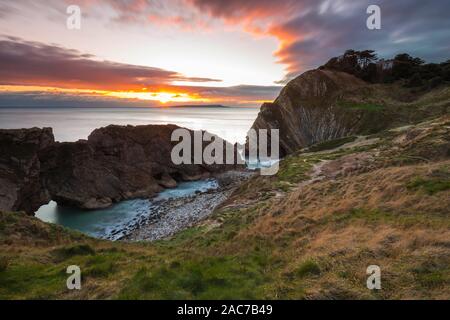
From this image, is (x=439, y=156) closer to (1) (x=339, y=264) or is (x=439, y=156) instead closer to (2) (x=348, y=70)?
(1) (x=339, y=264)

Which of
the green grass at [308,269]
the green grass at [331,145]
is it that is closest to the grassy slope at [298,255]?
the green grass at [308,269]

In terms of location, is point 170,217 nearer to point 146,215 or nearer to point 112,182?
point 146,215

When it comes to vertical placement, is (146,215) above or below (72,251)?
below

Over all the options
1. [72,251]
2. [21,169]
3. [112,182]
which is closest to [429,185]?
[72,251]

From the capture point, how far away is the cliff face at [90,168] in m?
52.4

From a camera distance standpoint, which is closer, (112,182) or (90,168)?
(90,168)

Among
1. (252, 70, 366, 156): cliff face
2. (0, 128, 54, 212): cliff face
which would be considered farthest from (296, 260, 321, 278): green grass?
(252, 70, 366, 156): cliff face

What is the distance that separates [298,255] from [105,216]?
4991 centimetres

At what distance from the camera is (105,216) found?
5688 cm

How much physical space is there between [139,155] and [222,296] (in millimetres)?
68914

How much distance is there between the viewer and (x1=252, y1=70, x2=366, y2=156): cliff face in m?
86.1

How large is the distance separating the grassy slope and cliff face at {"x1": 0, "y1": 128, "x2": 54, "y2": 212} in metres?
30.7

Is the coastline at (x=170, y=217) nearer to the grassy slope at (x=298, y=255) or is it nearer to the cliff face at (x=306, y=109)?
the grassy slope at (x=298, y=255)
